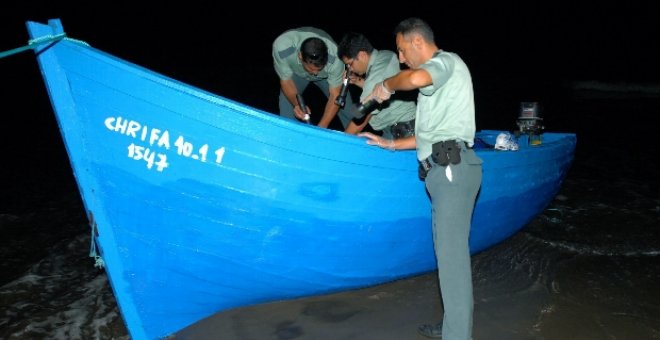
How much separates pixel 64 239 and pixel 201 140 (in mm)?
4251

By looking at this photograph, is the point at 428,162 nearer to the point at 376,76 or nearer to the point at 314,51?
the point at 376,76

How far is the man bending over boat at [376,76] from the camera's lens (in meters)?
4.22

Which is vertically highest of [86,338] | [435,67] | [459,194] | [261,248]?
[435,67]

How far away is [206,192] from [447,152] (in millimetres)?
1588

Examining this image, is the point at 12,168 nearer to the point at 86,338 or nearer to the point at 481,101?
the point at 86,338

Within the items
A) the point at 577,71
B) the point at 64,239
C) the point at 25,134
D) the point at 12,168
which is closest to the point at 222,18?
the point at 577,71

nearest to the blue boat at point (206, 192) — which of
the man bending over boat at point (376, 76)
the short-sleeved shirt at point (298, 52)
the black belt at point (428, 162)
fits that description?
the black belt at point (428, 162)

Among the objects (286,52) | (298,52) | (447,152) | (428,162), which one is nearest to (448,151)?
(447,152)

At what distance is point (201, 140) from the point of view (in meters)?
3.36

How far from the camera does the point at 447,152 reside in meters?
3.19

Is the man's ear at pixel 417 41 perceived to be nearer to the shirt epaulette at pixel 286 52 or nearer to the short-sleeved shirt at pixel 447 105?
the short-sleeved shirt at pixel 447 105

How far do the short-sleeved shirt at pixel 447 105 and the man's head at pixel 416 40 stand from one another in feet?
0.26

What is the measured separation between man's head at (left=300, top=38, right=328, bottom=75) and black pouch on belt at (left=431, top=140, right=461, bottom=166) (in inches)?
79.4

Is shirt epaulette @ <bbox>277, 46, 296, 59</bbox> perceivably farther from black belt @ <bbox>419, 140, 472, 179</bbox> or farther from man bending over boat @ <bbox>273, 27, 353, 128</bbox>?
black belt @ <bbox>419, 140, 472, 179</bbox>
